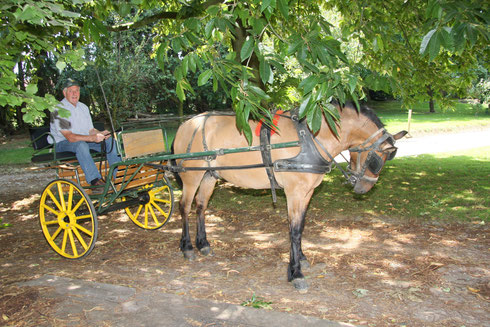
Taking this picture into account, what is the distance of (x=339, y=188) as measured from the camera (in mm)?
9141

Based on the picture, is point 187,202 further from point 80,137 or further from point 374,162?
point 374,162

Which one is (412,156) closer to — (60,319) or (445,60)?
(445,60)

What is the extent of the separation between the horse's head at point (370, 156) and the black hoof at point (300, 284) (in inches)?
48.3

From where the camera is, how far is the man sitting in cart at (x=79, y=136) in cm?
546

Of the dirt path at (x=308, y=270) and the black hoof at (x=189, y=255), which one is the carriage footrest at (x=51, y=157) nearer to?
the dirt path at (x=308, y=270)

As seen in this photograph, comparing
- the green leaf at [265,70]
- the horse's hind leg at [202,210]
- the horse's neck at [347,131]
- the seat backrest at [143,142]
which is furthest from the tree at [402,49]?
the seat backrest at [143,142]

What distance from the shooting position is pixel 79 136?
217 inches

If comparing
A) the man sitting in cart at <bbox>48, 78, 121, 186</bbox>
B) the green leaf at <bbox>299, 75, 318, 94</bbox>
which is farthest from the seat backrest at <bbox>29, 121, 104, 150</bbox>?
the green leaf at <bbox>299, 75, 318, 94</bbox>

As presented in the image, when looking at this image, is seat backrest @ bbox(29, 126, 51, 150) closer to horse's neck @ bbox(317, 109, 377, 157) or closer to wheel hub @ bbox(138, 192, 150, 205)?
wheel hub @ bbox(138, 192, 150, 205)

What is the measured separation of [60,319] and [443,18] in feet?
14.2

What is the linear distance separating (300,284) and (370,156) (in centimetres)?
161

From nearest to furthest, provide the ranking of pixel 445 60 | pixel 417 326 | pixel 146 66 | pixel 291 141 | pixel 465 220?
1. pixel 417 326
2. pixel 291 141
3. pixel 465 220
4. pixel 445 60
5. pixel 146 66

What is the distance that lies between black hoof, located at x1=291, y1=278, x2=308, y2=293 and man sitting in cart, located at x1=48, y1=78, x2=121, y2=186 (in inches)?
118

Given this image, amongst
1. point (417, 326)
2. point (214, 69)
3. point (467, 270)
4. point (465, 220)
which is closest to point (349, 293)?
point (417, 326)
